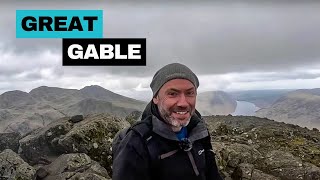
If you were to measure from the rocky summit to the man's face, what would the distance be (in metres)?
11.7

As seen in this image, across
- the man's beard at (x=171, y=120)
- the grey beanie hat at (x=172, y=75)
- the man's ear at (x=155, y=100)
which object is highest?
the grey beanie hat at (x=172, y=75)

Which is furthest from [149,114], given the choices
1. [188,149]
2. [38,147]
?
[38,147]

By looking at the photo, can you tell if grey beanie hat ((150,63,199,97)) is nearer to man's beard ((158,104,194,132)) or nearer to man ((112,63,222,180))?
man ((112,63,222,180))

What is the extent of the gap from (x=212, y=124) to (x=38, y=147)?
13868mm

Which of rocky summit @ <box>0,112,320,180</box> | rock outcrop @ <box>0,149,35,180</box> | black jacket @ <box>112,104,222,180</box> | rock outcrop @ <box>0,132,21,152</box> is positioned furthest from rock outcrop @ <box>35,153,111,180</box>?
black jacket @ <box>112,104,222,180</box>

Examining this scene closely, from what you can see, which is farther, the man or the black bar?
the black bar

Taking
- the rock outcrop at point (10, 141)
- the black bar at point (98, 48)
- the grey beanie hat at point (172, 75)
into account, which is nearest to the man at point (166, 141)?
the grey beanie hat at point (172, 75)

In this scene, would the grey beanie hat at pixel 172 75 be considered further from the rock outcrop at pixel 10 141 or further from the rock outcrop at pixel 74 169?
the rock outcrop at pixel 10 141

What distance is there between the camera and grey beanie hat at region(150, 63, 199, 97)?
5312 mm

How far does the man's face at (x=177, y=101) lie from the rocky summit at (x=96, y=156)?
38.5 ft

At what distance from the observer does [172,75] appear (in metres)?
5.30

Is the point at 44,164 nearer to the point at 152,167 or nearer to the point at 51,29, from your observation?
the point at 51,29

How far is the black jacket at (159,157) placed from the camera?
16.7 ft

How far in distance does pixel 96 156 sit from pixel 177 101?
582 inches
